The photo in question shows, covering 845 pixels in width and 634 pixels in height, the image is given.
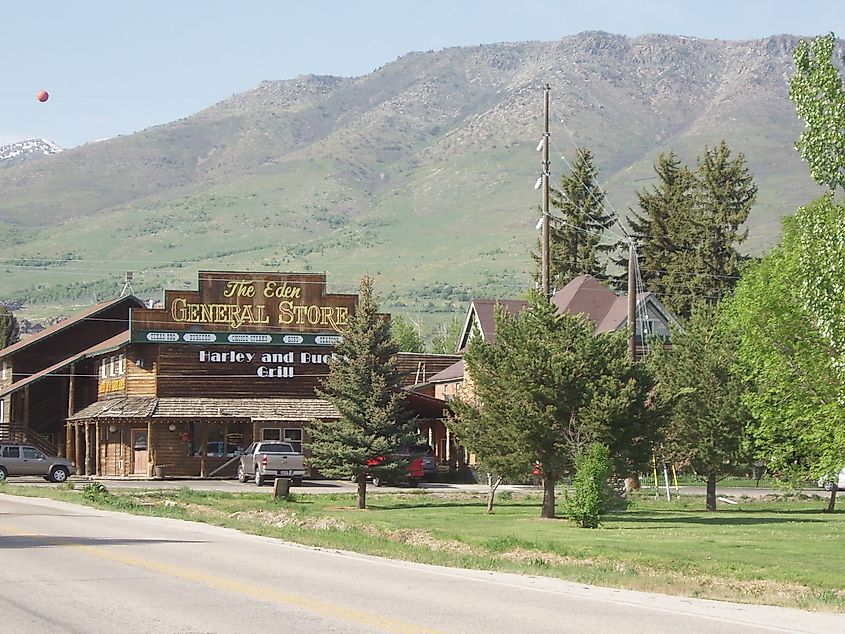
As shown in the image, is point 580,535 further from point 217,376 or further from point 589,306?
point 589,306

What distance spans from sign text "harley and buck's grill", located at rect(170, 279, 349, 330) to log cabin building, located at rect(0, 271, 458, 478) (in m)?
0.05

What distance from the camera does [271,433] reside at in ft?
213

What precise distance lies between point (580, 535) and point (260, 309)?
36.7 metres

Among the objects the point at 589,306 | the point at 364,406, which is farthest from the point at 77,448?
the point at 364,406

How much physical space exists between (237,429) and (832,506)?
30.9m

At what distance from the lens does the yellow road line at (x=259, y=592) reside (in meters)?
14.3

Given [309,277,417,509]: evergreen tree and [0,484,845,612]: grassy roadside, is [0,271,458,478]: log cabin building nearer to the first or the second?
[0,484,845,612]: grassy roadside

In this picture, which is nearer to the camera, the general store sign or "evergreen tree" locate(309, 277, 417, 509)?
"evergreen tree" locate(309, 277, 417, 509)

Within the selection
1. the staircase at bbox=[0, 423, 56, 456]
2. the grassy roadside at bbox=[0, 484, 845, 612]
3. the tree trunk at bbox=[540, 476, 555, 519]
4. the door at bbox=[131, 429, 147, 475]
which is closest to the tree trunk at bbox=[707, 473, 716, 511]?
the grassy roadside at bbox=[0, 484, 845, 612]

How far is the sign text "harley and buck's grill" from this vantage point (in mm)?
65312

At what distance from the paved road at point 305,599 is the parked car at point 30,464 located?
127 feet

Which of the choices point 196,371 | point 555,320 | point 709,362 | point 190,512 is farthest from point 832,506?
point 196,371

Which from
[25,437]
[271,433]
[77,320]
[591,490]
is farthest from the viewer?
[77,320]

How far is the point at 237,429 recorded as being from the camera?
2564 inches
